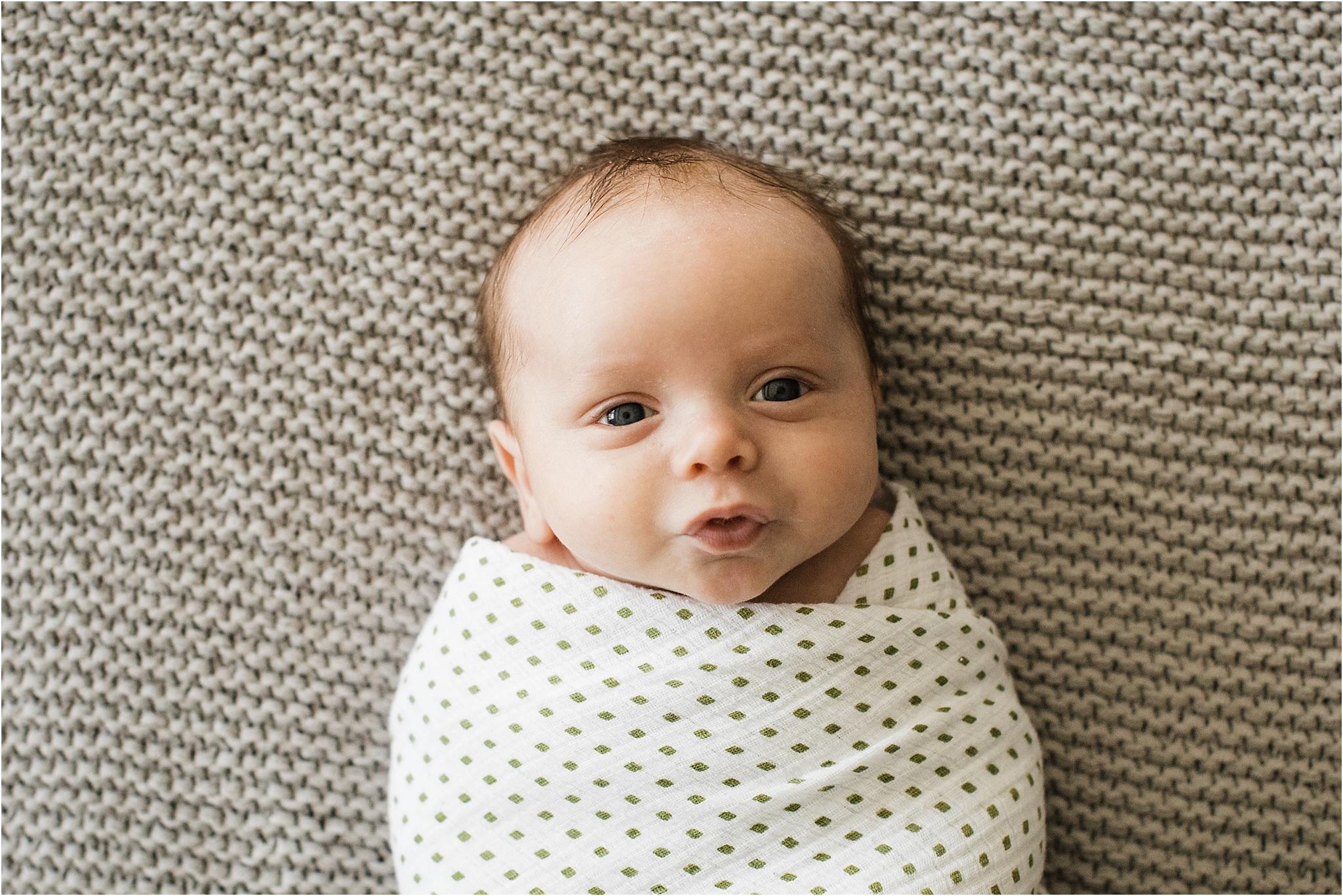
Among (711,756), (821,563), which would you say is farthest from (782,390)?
(711,756)

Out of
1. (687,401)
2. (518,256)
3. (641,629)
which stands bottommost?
(641,629)

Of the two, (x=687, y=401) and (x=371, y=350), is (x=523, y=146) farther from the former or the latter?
(x=687, y=401)

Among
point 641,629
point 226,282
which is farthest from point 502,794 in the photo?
point 226,282

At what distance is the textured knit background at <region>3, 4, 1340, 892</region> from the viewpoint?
112 cm

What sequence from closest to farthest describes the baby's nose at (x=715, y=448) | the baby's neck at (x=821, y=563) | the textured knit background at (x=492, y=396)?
1. the baby's nose at (x=715, y=448)
2. the baby's neck at (x=821, y=563)
3. the textured knit background at (x=492, y=396)

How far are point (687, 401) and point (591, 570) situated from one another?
0.73 ft

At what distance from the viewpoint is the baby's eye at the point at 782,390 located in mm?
928

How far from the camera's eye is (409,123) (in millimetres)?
1139

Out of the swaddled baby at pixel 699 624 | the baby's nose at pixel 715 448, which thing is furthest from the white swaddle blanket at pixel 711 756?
the baby's nose at pixel 715 448

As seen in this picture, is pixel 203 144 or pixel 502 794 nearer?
pixel 502 794

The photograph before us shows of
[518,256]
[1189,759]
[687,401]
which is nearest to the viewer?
[687,401]

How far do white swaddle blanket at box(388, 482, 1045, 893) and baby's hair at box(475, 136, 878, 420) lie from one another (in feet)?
0.79

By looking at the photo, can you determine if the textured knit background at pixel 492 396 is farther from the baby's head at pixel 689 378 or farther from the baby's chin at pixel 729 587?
the baby's chin at pixel 729 587

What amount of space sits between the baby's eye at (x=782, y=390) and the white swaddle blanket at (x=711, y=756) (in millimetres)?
192
